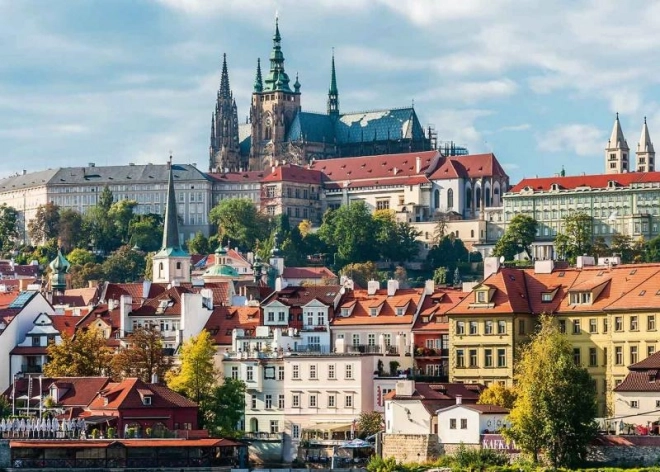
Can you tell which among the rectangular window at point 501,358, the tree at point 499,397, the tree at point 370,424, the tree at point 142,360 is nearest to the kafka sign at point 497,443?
the tree at point 499,397

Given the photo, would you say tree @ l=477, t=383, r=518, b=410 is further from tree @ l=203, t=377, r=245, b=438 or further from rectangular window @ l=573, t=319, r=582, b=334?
tree @ l=203, t=377, r=245, b=438

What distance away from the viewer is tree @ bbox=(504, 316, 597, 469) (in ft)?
271

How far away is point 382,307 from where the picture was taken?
10544 cm

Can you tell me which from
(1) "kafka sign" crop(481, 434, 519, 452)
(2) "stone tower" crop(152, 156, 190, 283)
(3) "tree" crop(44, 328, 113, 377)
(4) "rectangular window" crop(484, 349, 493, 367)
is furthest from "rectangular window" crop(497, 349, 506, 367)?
(2) "stone tower" crop(152, 156, 190, 283)

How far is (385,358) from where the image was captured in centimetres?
10069

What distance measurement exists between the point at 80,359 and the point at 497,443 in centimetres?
2579

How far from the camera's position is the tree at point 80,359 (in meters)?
105

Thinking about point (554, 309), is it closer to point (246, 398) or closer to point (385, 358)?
point (385, 358)

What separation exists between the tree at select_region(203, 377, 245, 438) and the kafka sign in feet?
41.8

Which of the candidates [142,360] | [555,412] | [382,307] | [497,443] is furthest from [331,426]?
[555,412]

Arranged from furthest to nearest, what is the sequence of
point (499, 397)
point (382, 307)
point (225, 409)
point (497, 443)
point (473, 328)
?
point (382, 307) < point (473, 328) < point (225, 409) < point (499, 397) < point (497, 443)

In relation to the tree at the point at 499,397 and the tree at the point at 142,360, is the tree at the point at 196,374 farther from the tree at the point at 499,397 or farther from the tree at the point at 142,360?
the tree at the point at 499,397

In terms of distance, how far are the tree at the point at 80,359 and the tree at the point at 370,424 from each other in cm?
1459

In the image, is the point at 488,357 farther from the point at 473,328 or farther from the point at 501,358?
the point at 473,328
